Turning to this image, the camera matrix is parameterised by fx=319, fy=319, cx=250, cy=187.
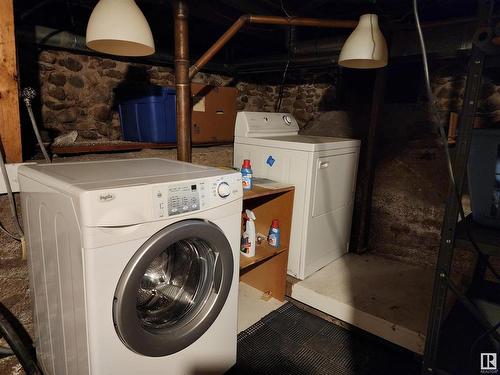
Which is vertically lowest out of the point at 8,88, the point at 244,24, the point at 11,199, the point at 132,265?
the point at 132,265

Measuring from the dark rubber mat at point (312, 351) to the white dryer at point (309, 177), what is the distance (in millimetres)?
376

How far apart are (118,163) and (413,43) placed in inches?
81.4

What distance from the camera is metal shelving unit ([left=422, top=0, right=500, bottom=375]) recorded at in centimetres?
103

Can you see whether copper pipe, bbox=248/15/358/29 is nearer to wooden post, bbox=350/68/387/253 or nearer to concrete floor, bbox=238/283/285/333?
wooden post, bbox=350/68/387/253

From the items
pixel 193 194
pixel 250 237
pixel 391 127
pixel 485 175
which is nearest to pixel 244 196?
pixel 250 237

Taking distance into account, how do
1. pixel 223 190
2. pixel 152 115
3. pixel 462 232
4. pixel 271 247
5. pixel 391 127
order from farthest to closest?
pixel 391 127, pixel 152 115, pixel 271 247, pixel 223 190, pixel 462 232

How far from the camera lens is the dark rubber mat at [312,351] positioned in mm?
1671

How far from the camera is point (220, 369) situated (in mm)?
1551

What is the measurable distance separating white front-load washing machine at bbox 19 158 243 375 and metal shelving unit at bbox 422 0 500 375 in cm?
81

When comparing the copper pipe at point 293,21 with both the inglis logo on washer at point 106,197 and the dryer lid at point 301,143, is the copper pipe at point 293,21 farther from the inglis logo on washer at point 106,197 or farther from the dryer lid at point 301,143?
the inglis logo on washer at point 106,197

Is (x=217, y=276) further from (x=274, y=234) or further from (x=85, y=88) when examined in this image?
(x=85, y=88)

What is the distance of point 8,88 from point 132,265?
98 cm

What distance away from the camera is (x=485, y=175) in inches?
41.3

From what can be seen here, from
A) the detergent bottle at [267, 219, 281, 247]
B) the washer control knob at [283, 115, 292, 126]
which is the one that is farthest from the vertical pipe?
the washer control knob at [283, 115, 292, 126]
